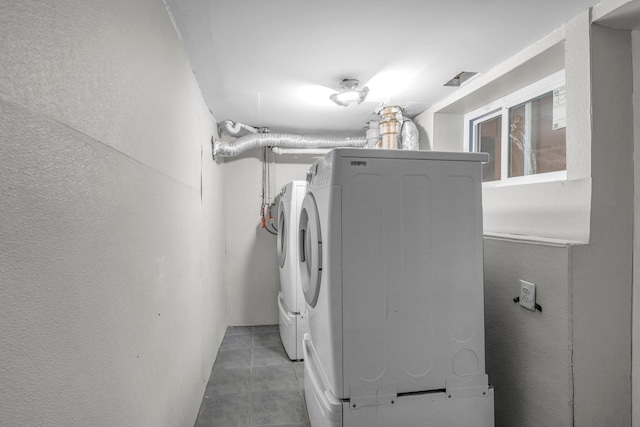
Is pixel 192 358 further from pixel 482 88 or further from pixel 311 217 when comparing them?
pixel 482 88

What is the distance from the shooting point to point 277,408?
2.22m

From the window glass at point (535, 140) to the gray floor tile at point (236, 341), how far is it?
2800 millimetres

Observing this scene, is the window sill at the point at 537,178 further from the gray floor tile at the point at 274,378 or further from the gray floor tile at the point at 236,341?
the gray floor tile at the point at 236,341

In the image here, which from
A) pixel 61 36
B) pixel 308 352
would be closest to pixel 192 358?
pixel 308 352

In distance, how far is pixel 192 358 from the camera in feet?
6.48

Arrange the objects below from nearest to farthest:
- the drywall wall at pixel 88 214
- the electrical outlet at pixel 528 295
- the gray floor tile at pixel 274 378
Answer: the drywall wall at pixel 88 214
the electrical outlet at pixel 528 295
the gray floor tile at pixel 274 378

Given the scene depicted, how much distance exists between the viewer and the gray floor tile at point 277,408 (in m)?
2.09

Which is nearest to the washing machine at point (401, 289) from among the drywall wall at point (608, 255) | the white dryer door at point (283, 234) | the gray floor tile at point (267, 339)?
the drywall wall at point (608, 255)

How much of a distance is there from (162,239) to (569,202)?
1817mm

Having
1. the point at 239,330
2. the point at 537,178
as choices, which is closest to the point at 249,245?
the point at 239,330

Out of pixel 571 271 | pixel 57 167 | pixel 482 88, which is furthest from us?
pixel 482 88

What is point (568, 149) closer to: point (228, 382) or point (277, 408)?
point (277, 408)

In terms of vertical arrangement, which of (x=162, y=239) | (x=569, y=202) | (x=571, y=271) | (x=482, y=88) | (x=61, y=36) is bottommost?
(x=571, y=271)

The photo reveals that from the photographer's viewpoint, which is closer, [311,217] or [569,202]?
[569,202]
